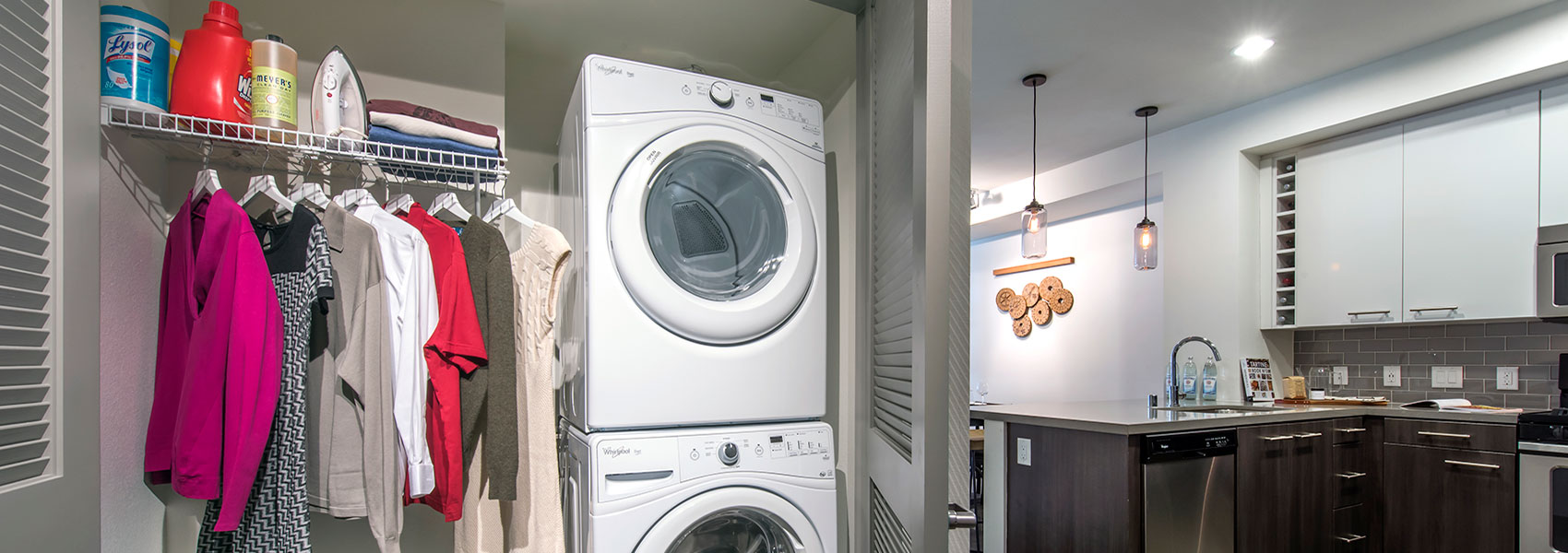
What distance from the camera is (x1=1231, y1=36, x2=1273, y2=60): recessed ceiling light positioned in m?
3.06

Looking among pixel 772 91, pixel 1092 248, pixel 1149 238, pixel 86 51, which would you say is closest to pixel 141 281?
pixel 86 51

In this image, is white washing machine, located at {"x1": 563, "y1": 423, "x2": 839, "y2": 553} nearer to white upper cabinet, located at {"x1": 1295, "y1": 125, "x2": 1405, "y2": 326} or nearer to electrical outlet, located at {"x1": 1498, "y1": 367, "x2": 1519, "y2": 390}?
white upper cabinet, located at {"x1": 1295, "y1": 125, "x2": 1405, "y2": 326}

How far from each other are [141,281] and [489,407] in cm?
80

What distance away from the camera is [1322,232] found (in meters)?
3.65

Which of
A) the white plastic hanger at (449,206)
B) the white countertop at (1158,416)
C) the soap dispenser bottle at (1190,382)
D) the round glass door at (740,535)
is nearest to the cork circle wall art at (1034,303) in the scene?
the soap dispenser bottle at (1190,382)

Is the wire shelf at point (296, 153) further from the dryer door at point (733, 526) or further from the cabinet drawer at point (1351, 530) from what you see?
the cabinet drawer at point (1351, 530)

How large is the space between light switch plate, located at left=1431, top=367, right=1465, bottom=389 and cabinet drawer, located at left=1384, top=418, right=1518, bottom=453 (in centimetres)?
48

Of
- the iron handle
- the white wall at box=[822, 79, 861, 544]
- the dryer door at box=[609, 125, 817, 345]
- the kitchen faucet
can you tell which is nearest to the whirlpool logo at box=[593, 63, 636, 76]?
the dryer door at box=[609, 125, 817, 345]

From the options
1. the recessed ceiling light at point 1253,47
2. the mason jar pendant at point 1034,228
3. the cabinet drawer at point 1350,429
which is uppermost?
the recessed ceiling light at point 1253,47

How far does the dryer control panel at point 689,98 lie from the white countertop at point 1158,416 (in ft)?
4.37

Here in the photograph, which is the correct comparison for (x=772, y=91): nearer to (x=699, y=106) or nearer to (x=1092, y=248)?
(x=699, y=106)

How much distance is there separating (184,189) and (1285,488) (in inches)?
153

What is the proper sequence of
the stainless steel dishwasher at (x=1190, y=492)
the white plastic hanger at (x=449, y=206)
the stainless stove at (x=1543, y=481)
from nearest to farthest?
the white plastic hanger at (x=449, y=206), the stainless steel dishwasher at (x=1190, y=492), the stainless stove at (x=1543, y=481)

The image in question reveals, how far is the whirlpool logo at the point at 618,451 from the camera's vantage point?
1553mm
